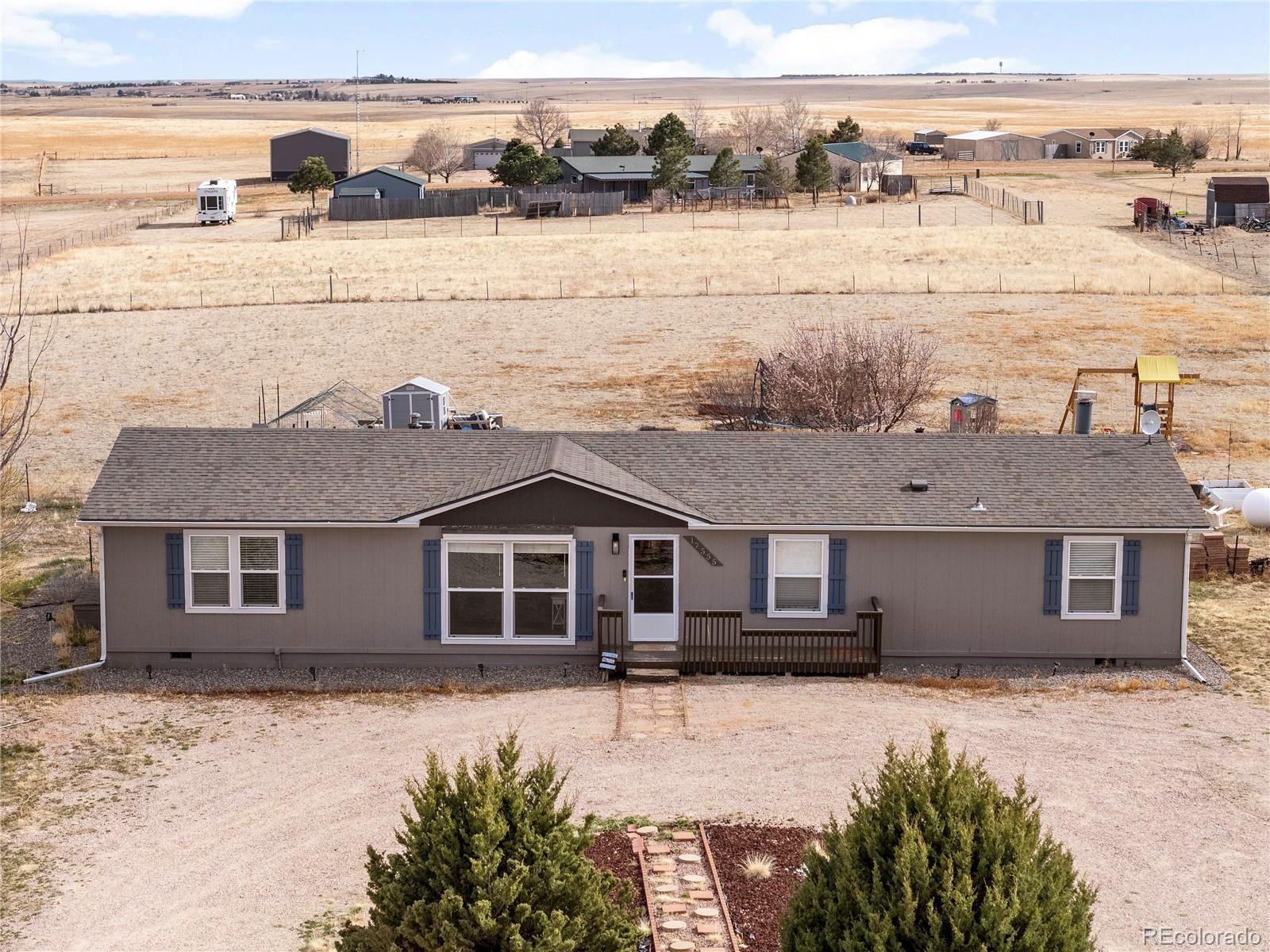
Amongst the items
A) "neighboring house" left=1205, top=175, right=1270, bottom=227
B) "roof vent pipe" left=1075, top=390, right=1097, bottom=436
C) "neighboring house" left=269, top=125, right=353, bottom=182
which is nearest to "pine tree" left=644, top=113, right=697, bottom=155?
"neighboring house" left=269, top=125, right=353, bottom=182

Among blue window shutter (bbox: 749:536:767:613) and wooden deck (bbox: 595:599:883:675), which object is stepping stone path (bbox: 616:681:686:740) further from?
blue window shutter (bbox: 749:536:767:613)

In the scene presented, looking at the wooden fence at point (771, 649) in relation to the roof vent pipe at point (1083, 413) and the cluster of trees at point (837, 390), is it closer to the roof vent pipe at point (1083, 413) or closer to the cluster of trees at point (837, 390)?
the roof vent pipe at point (1083, 413)

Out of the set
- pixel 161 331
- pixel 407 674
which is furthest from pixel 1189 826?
pixel 161 331

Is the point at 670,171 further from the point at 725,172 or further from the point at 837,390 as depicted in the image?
the point at 837,390

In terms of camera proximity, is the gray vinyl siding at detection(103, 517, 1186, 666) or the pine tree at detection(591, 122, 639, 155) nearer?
the gray vinyl siding at detection(103, 517, 1186, 666)

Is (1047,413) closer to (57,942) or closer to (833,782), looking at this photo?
(833,782)

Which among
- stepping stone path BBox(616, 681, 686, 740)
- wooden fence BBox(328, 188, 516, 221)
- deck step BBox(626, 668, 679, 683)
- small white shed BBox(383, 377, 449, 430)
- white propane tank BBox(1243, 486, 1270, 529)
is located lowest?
stepping stone path BBox(616, 681, 686, 740)
